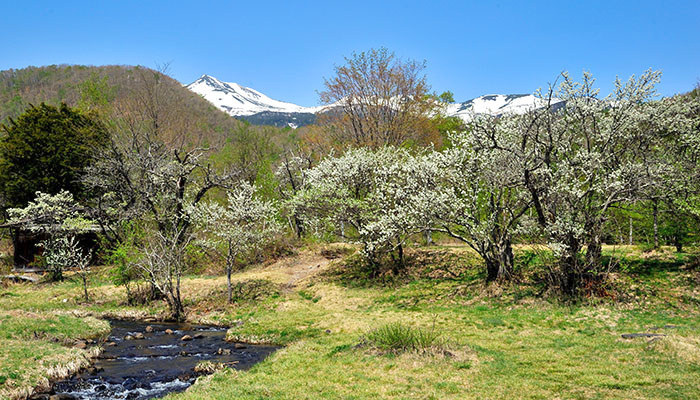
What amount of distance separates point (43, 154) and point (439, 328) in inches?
1511

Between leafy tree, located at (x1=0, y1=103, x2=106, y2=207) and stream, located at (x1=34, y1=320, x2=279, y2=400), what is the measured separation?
2272 centimetres

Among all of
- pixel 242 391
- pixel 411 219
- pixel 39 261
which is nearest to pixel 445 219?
pixel 411 219

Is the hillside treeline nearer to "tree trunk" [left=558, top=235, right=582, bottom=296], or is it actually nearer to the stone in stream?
"tree trunk" [left=558, top=235, right=582, bottom=296]

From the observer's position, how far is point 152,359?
52.2 feet

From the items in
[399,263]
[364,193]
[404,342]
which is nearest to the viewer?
[404,342]

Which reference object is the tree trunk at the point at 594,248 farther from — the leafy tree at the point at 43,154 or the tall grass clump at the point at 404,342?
the leafy tree at the point at 43,154

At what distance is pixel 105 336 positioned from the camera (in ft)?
62.3

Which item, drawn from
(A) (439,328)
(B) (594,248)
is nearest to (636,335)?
(B) (594,248)

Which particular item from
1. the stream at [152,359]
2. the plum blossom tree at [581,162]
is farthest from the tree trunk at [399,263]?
the stream at [152,359]

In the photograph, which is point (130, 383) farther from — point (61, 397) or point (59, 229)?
point (59, 229)

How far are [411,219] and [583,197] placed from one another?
794 centimetres

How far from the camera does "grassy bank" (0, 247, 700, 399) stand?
10844mm

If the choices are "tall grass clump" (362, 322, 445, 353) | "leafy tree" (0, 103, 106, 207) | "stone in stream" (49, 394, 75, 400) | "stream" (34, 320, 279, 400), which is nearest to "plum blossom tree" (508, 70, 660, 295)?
"tall grass clump" (362, 322, 445, 353)

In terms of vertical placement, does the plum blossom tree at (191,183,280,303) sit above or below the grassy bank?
above
